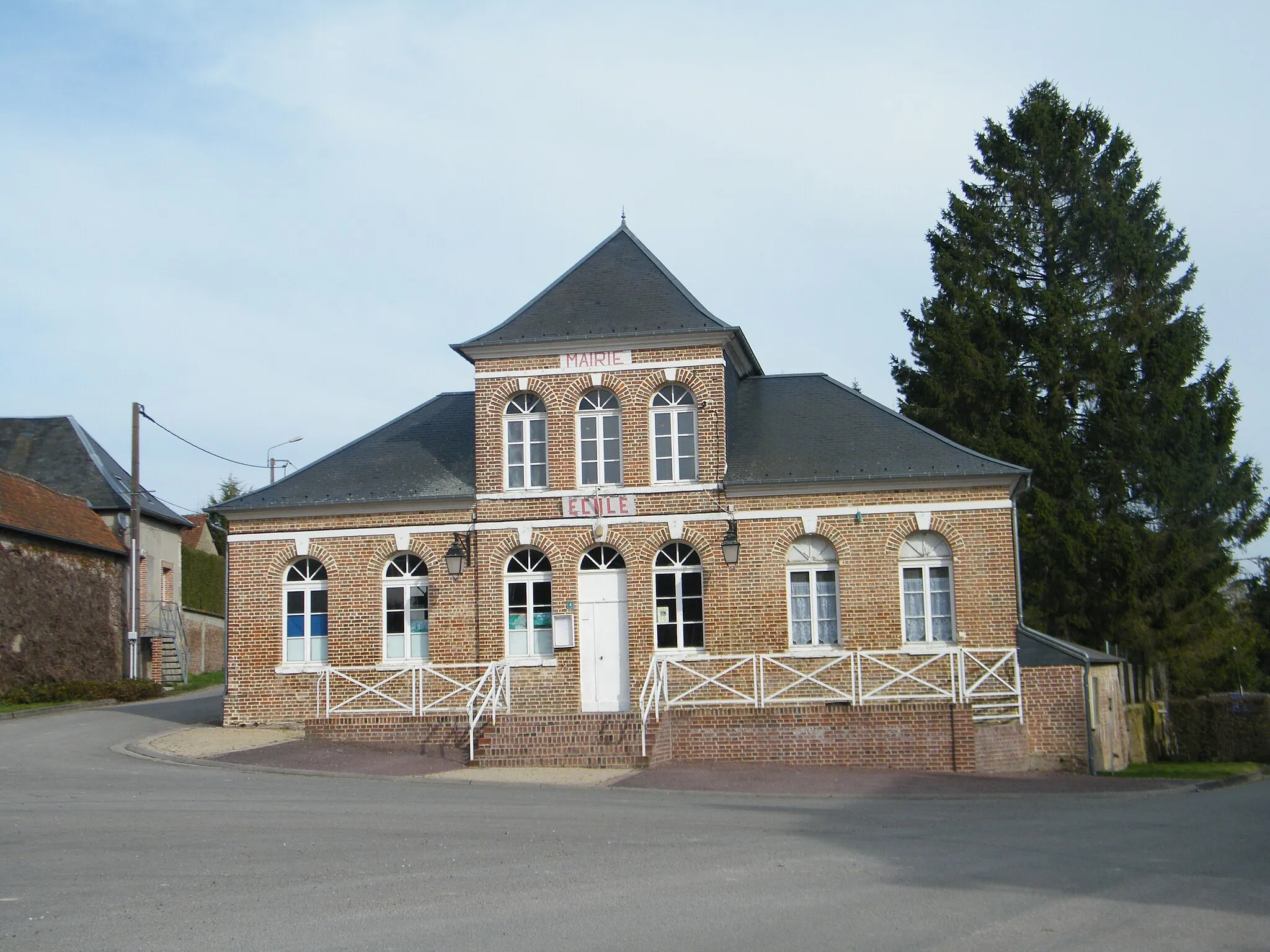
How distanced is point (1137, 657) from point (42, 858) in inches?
1101

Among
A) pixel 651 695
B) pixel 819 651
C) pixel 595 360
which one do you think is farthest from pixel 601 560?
pixel 819 651

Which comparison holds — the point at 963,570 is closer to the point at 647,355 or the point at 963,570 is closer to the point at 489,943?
the point at 647,355

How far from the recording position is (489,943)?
7.66m

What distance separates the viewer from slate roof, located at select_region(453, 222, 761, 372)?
22875 mm

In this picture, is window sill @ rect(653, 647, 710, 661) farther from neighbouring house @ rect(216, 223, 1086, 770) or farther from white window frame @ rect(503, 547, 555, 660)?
white window frame @ rect(503, 547, 555, 660)

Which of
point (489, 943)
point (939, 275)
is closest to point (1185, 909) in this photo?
point (489, 943)

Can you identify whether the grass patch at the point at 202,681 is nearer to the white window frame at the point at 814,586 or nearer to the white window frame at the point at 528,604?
the white window frame at the point at 528,604

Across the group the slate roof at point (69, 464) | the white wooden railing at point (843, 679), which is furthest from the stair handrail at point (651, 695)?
the slate roof at point (69, 464)

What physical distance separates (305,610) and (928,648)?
1068 cm

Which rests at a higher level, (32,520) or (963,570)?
(32,520)

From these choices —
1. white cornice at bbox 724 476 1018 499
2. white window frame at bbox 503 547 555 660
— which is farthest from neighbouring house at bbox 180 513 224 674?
white cornice at bbox 724 476 1018 499

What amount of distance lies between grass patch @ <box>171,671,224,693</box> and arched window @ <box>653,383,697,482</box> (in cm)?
1849

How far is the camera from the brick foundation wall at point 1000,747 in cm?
1953

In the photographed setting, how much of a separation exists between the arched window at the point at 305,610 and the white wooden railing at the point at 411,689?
1.98 feet
